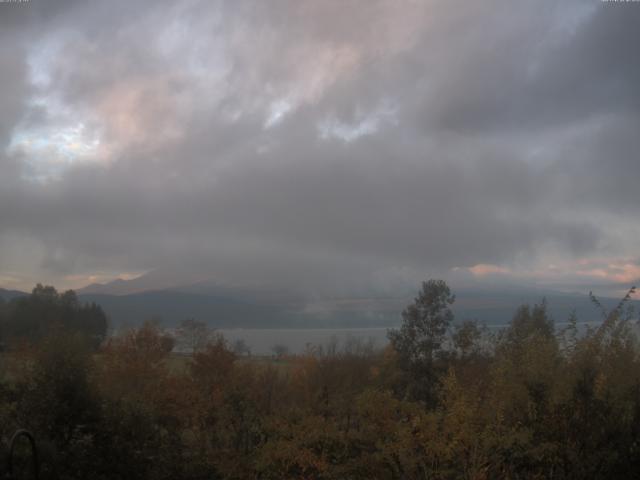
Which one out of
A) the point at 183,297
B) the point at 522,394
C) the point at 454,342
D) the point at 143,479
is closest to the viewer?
the point at 522,394

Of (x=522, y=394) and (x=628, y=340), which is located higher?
(x=628, y=340)

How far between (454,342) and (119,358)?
68.8 ft

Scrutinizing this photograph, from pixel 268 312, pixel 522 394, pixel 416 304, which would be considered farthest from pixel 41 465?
pixel 268 312

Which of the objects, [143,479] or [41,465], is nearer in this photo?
[41,465]

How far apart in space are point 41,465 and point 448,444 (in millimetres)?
8651

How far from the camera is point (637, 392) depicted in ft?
42.7

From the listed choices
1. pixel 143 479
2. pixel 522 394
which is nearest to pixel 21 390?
pixel 143 479

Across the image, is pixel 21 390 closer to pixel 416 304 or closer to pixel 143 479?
pixel 143 479

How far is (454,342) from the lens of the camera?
37.8 metres

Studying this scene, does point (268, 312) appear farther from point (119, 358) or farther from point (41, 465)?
point (41, 465)

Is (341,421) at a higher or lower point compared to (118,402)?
lower

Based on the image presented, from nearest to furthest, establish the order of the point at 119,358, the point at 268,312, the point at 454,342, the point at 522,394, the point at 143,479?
1. the point at 522,394
2. the point at 143,479
3. the point at 119,358
4. the point at 454,342
5. the point at 268,312

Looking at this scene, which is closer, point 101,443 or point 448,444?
point 448,444

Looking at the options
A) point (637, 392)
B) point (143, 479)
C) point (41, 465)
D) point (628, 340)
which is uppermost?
point (628, 340)
